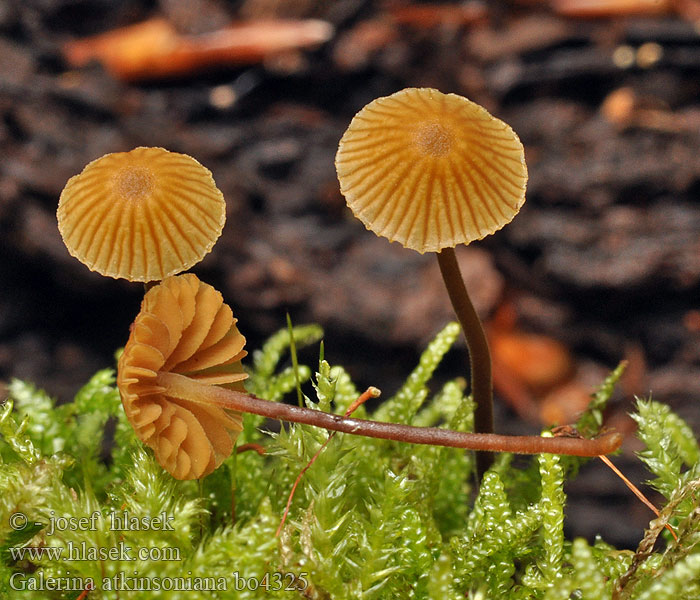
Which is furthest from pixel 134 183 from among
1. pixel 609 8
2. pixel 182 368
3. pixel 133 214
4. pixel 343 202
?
pixel 609 8

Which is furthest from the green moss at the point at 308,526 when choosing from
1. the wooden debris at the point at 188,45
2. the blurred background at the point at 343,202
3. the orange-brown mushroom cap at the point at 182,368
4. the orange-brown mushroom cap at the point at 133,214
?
the wooden debris at the point at 188,45

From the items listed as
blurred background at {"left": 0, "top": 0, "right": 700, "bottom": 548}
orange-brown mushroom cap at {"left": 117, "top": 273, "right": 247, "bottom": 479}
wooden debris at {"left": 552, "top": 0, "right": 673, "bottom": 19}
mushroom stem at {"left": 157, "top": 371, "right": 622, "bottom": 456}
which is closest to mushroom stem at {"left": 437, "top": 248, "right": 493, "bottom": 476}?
mushroom stem at {"left": 157, "top": 371, "right": 622, "bottom": 456}

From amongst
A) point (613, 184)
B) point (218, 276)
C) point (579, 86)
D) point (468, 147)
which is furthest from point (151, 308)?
point (579, 86)

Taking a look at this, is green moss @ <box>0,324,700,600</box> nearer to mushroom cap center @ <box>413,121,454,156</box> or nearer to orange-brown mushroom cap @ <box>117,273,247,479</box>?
orange-brown mushroom cap @ <box>117,273,247,479</box>

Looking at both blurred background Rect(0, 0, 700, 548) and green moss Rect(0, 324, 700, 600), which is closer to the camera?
green moss Rect(0, 324, 700, 600)

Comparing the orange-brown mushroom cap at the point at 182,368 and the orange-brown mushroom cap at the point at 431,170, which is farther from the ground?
the orange-brown mushroom cap at the point at 431,170

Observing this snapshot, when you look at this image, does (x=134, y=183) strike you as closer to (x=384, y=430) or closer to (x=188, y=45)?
(x=384, y=430)

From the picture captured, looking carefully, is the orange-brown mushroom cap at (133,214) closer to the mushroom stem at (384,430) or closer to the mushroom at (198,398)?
the mushroom at (198,398)
